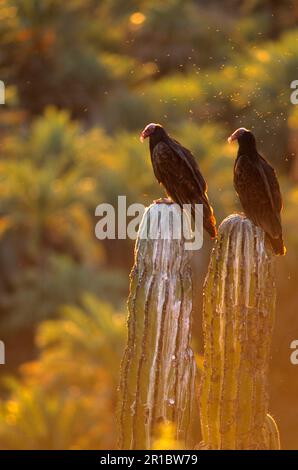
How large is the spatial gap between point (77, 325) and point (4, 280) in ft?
18.3

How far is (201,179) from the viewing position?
19.1ft

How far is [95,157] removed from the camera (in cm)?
2069

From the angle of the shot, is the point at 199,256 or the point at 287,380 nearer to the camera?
the point at 287,380

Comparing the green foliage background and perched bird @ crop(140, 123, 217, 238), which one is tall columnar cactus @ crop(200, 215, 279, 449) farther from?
the green foliage background

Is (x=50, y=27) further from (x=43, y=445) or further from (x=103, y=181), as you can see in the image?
(x=43, y=445)

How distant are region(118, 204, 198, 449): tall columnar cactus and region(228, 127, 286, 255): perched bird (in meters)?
0.39

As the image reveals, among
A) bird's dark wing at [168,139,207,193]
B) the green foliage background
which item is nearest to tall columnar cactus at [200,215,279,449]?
bird's dark wing at [168,139,207,193]

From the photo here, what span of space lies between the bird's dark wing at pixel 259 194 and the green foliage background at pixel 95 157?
6.84m

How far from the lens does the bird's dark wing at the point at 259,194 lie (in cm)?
554

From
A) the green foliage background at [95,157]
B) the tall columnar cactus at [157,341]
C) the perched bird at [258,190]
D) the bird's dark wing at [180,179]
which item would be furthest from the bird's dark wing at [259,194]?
the green foliage background at [95,157]

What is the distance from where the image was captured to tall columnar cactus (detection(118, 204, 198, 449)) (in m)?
5.34

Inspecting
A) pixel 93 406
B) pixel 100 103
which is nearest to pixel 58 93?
pixel 100 103

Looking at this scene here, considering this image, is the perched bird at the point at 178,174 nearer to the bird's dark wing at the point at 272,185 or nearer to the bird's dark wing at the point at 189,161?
the bird's dark wing at the point at 189,161

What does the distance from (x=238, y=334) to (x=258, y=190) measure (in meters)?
0.73
